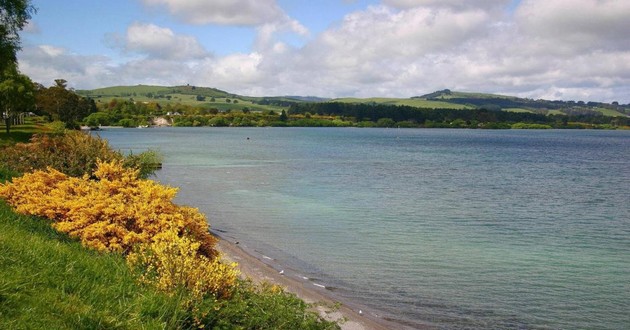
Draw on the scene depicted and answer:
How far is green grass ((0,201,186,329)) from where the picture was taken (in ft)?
22.1

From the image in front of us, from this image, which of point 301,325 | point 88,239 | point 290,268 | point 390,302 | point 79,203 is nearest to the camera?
point 301,325

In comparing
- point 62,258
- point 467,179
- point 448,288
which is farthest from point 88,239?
point 467,179

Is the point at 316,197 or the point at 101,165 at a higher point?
the point at 101,165

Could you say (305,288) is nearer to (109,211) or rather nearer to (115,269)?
(109,211)

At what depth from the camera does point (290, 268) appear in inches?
738

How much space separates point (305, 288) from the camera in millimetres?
15945

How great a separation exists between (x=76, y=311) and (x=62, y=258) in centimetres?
250

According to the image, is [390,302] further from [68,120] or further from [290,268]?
[68,120]

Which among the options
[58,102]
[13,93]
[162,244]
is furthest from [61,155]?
[58,102]

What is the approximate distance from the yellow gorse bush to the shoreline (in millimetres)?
2291

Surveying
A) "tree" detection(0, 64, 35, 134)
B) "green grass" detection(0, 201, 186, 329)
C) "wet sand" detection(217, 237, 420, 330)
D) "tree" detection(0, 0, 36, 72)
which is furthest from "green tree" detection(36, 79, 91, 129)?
"green grass" detection(0, 201, 186, 329)

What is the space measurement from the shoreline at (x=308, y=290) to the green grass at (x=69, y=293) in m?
3.84

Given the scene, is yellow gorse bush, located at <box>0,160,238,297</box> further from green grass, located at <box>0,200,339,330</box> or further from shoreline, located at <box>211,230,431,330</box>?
shoreline, located at <box>211,230,431,330</box>

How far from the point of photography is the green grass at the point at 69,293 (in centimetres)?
674
